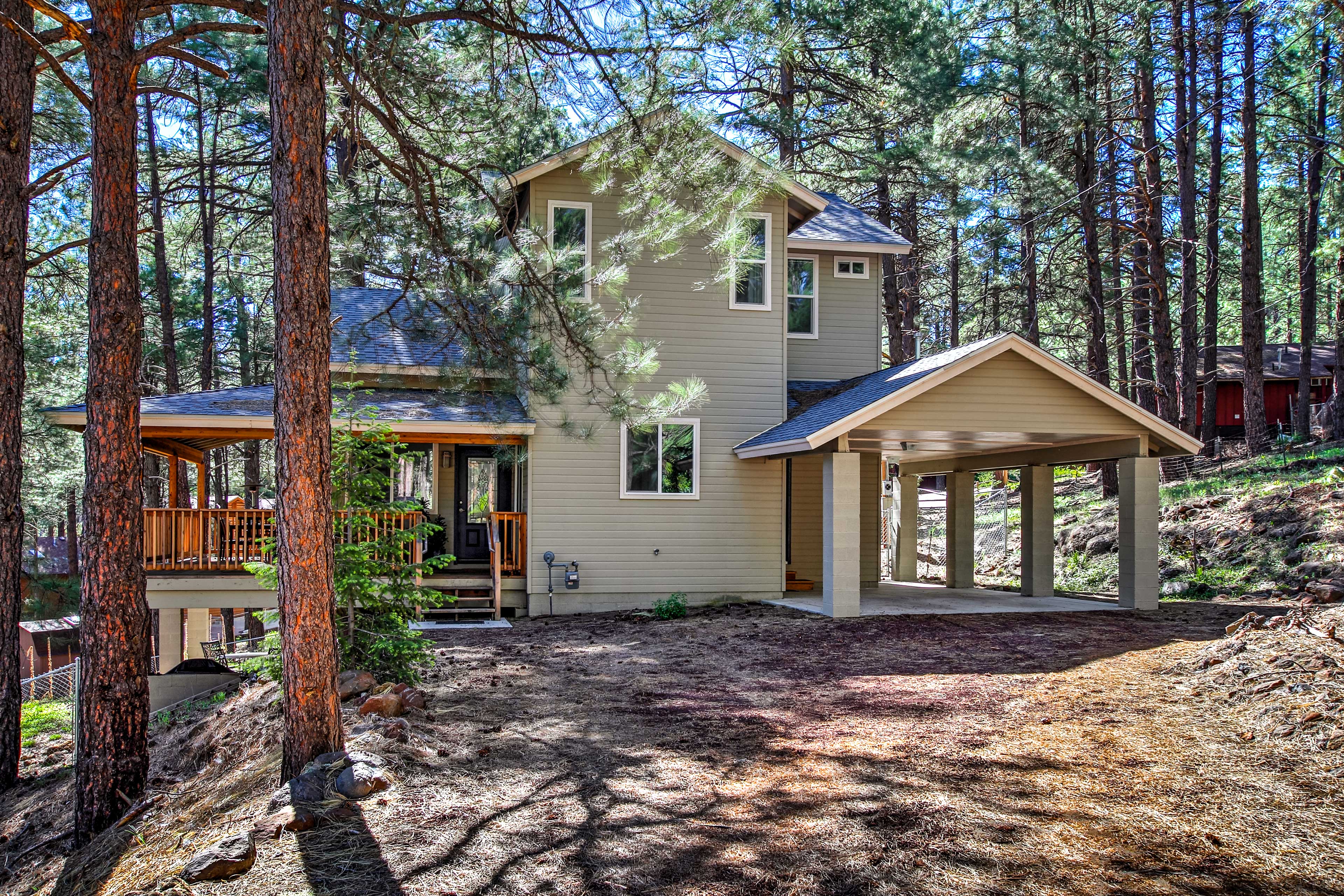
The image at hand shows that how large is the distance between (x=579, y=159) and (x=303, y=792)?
33.1 ft

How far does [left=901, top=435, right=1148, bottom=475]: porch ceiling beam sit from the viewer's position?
12.5m

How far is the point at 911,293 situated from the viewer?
2420cm

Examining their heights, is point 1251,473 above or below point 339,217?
below

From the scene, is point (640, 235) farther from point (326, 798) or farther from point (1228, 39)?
point (1228, 39)

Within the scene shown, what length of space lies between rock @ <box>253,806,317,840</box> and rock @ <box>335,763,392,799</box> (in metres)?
0.26

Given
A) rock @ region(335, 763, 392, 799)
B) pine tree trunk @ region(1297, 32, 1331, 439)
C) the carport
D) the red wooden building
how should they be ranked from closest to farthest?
rock @ region(335, 763, 392, 799) < the carport < pine tree trunk @ region(1297, 32, 1331, 439) < the red wooden building

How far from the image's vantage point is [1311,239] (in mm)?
20609

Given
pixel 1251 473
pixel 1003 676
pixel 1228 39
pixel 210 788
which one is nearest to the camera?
pixel 210 788

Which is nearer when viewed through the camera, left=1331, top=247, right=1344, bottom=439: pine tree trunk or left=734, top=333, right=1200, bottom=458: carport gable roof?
left=734, top=333, right=1200, bottom=458: carport gable roof

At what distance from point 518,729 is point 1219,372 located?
27.1 meters

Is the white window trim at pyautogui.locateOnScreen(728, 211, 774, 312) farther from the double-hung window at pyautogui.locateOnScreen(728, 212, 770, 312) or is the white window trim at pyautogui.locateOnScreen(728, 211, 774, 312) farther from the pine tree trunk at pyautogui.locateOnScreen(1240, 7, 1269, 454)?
the pine tree trunk at pyautogui.locateOnScreen(1240, 7, 1269, 454)

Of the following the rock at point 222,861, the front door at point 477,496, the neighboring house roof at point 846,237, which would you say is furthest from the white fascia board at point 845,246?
the rock at point 222,861

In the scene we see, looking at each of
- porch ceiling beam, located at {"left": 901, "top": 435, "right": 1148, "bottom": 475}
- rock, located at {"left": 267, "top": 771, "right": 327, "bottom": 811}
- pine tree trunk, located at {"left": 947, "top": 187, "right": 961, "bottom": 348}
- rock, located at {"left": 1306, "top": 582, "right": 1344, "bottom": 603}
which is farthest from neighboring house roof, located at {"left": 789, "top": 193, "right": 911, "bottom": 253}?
rock, located at {"left": 267, "top": 771, "right": 327, "bottom": 811}

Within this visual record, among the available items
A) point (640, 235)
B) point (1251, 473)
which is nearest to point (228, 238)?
point (640, 235)
